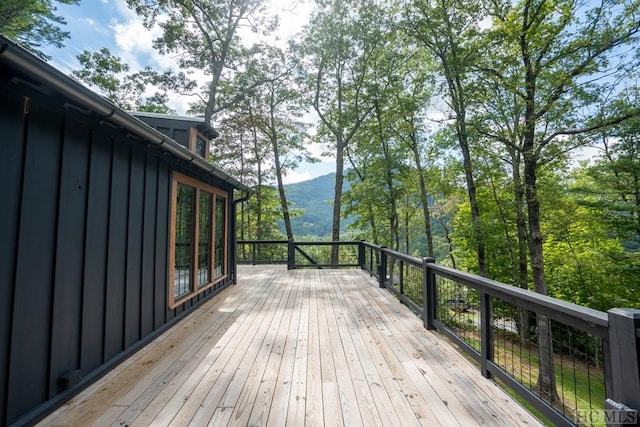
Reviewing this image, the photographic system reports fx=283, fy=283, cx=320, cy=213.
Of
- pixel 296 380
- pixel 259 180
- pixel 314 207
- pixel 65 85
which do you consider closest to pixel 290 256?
pixel 296 380

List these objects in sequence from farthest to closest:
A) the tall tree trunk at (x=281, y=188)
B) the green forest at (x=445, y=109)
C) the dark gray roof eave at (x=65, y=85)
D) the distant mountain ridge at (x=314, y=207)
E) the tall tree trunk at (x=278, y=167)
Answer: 1. the distant mountain ridge at (x=314, y=207)
2. the tall tree trunk at (x=281, y=188)
3. the tall tree trunk at (x=278, y=167)
4. the green forest at (x=445, y=109)
5. the dark gray roof eave at (x=65, y=85)

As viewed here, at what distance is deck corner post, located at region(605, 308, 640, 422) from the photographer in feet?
4.11

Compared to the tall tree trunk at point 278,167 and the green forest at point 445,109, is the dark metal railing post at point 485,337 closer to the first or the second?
the green forest at point 445,109

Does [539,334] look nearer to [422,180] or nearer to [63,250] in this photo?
[63,250]

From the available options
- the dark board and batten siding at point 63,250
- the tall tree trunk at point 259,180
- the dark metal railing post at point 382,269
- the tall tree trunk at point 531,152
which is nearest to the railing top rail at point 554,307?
the dark metal railing post at point 382,269

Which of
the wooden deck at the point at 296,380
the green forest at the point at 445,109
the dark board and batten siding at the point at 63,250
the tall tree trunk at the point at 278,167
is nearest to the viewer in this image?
the dark board and batten siding at the point at 63,250

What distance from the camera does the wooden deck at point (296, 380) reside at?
1845 mm

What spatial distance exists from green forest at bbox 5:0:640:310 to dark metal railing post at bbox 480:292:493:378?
623 cm

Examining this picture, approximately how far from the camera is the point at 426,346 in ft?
9.79

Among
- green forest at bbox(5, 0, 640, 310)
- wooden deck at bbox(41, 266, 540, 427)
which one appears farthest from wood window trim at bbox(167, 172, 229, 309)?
green forest at bbox(5, 0, 640, 310)

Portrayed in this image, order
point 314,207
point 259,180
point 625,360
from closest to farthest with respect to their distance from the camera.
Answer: point 625,360 → point 259,180 → point 314,207

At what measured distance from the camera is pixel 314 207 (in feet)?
103

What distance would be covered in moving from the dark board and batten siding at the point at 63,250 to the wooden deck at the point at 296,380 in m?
0.29

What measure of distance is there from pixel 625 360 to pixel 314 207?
30.3 m
